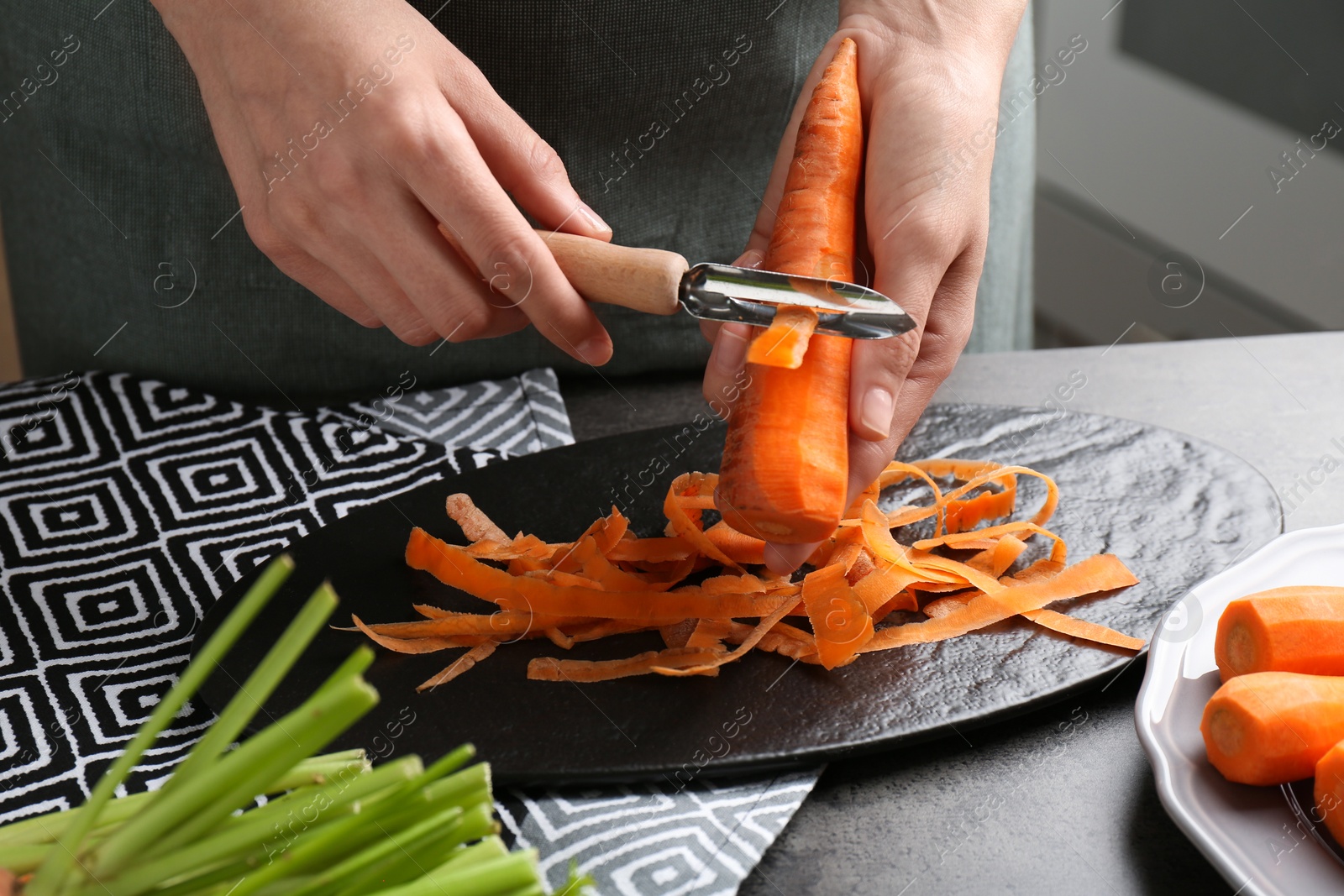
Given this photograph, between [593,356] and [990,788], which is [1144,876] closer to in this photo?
[990,788]

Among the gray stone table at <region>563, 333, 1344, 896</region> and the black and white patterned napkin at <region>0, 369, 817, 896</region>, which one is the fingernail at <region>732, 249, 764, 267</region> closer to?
the black and white patterned napkin at <region>0, 369, 817, 896</region>

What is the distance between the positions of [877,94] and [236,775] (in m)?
0.85

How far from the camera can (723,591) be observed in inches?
38.1

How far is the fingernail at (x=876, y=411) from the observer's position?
36.2 inches

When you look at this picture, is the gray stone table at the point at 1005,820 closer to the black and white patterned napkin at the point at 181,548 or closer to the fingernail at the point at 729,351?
the black and white patterned napkin at the point at 181,548

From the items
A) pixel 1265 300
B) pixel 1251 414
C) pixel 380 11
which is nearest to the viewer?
pixel 380 11

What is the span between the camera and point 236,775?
47 cm

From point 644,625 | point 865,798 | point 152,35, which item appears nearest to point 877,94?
point 644,625

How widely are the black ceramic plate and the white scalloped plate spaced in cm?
Result: 9

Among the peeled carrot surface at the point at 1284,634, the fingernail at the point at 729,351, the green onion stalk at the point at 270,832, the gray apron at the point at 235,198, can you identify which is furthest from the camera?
the gray apron at the point at 235,198

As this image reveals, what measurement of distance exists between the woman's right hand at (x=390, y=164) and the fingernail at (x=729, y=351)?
10cm

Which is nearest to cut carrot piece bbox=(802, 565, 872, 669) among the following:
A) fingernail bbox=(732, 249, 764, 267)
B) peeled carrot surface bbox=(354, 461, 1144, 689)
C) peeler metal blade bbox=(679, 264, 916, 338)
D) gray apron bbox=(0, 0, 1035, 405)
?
peeled carrot surface bbox=(354, 461, 1144, 689)

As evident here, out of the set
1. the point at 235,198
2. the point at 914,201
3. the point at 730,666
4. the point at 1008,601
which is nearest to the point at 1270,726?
the point at 1008,601

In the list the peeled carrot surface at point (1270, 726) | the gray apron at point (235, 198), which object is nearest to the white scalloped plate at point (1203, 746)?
the peeled carrot surface at point (1270, 726)
